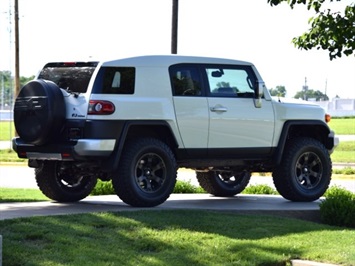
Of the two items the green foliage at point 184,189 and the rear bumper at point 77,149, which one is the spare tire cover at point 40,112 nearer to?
the rear bumper at point 77,149

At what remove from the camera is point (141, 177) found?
42.4 feet

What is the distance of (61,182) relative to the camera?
46.4 ft

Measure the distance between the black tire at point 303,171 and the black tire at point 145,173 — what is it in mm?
2066

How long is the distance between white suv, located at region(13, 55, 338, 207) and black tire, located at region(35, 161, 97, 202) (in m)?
0.02

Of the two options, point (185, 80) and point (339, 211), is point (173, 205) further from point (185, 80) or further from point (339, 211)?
point (339, 211)

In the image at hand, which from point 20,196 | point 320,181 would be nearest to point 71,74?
point 20,196

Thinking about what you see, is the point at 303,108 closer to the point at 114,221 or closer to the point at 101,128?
the point at 101,128

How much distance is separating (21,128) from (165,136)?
6.30 feet

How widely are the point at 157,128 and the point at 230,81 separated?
57.1 inches

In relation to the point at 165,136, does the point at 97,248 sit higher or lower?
lower

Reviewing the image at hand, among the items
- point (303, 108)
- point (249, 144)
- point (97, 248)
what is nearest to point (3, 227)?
point (97, 248)

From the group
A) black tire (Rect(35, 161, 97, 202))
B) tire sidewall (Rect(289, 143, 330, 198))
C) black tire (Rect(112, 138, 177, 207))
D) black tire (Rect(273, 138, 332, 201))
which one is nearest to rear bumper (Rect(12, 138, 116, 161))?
black tire (Rect(112, 138, 177, 207))

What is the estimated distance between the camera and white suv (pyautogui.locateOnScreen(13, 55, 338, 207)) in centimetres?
1257

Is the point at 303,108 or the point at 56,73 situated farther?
the point at 303,108
